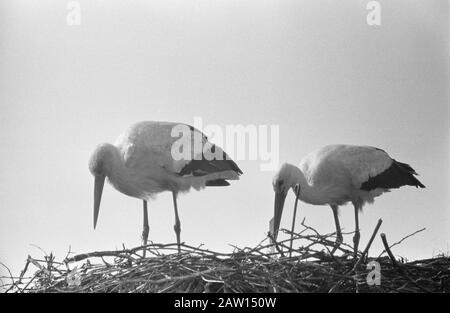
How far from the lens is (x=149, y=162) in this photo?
2607 mm

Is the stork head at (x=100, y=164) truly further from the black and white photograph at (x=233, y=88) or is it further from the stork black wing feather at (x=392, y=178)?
the stork black wing feather at (x=392, y=178)

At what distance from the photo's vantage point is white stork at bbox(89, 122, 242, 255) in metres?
2.53

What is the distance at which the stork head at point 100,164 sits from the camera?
2.49 meters

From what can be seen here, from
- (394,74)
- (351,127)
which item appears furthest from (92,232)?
(394,74)

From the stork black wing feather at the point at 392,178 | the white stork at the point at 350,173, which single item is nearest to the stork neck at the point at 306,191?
the white stork at the point at 350,173

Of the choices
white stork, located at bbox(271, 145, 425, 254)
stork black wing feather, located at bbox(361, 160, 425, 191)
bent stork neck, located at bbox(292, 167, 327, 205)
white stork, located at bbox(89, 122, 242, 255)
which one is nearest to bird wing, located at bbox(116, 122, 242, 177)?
white stork, located at bbox(89, 122, 242, 255)

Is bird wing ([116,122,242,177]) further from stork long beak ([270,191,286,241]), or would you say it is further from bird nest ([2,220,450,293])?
bird nest ([2,220,450,293])

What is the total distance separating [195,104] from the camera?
2.33 m

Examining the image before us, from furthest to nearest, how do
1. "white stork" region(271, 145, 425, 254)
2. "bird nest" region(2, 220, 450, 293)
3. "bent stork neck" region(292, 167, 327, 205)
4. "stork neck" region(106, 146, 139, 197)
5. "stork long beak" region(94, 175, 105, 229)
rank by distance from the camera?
"white stork" region(271, 145, 425, 254), "bent stork neck" region(292, 167, 327, 205), "stork neck" region(106, 146, 139, 197), "stork long beak" region(94, 175, 105, 229), "bird nest" region(2, 220, 450, 293)

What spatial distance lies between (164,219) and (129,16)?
0.90m

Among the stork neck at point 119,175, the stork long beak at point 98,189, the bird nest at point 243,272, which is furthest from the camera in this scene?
the stork neck at point 119,175

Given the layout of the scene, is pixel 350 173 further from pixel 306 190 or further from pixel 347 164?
pixel 306 190

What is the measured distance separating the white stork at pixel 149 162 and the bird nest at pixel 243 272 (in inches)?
22.4
